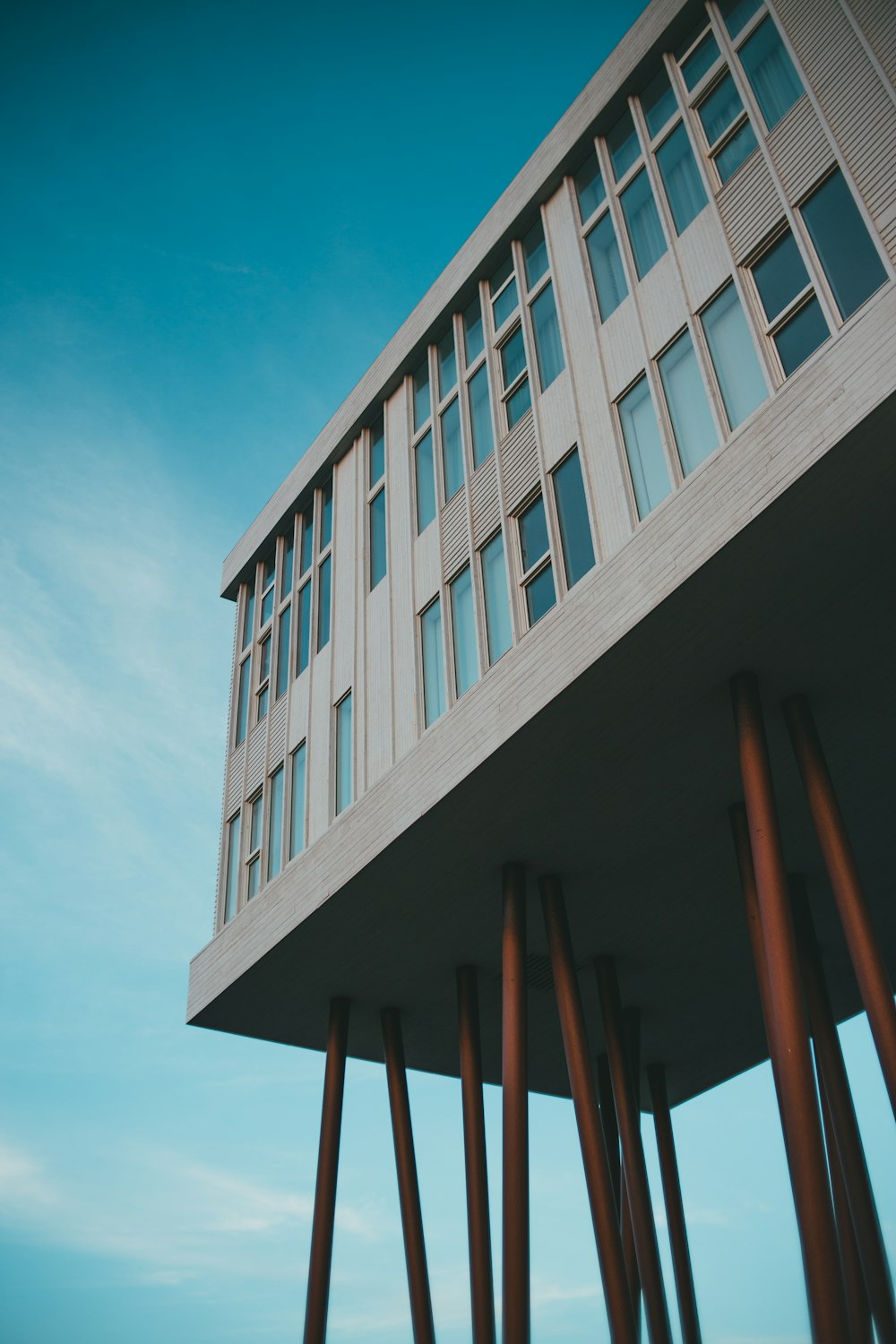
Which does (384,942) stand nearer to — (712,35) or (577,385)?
(577,385)

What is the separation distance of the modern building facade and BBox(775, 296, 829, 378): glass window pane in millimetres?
64

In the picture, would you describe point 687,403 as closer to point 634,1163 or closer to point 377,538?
point 377,538

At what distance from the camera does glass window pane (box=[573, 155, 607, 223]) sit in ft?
58.2

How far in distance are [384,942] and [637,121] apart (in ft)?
45.8

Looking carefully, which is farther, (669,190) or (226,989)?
(226,989)

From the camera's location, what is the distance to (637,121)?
16.8 metres

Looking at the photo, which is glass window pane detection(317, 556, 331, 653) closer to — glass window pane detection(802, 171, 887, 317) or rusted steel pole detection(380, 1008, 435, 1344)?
rusted steel pole detection(380, 1008, 435, 1344)

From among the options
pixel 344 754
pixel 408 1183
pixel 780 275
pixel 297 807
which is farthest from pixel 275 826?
pixel 780 275

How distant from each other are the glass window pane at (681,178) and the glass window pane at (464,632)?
6.26 m

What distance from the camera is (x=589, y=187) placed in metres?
18.1

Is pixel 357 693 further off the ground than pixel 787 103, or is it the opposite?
pixel 787 103

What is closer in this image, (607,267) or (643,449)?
(643,449)

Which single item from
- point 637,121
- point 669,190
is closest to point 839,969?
point 669,190

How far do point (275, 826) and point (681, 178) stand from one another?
1346cm
